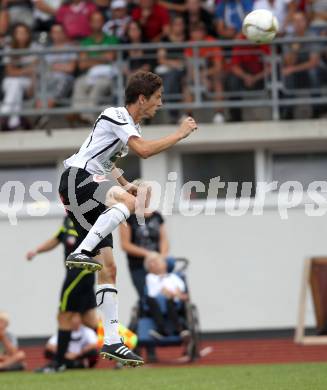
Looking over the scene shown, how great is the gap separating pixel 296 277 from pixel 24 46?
5456mm

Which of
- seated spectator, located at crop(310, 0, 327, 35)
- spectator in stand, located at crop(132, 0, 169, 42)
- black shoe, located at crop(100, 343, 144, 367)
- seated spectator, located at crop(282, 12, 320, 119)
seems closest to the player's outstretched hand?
black shoe, located at crop(100, 343, 144, 367)

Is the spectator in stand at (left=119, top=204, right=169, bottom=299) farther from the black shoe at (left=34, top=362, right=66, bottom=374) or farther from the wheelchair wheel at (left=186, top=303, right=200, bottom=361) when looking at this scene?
the black shoe at (left=34, top=362, right=66, bottom=374)

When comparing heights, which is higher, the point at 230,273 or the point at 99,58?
the point at 99,58

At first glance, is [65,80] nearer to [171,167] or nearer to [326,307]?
[171,167]

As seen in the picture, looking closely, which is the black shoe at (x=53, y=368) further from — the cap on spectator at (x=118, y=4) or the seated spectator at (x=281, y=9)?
the seated spectator at (x=281, y=9)

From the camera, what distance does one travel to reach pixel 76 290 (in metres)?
14.0

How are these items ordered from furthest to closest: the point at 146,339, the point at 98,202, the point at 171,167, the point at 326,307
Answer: the point at 171,167
the point at 326,307
the point at 146,339
the point at 98,202

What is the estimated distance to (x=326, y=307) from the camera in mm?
16938

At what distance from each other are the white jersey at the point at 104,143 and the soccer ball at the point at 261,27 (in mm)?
1915

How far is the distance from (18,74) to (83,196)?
8101mm

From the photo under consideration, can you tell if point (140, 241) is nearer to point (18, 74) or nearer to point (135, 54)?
point (135, 54)

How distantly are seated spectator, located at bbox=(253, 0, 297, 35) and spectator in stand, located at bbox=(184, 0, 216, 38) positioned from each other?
0.75 m

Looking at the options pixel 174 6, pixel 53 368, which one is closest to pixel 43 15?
pixel 174 6

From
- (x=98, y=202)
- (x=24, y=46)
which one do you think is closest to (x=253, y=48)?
(x=24, y=46)
